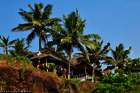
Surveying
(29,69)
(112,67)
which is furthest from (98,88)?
(112,67)

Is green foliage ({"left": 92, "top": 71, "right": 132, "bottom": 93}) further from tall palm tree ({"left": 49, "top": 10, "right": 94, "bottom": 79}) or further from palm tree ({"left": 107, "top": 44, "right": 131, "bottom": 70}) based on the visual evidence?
palm tree ({"left": 107, "top": 44, "right": 131, "bottom": 70})

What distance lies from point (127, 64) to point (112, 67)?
3.13 metres

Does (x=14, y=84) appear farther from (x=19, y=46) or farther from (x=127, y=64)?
(x=127, y=64)

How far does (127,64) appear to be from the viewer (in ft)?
240

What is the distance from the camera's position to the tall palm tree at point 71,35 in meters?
53.6

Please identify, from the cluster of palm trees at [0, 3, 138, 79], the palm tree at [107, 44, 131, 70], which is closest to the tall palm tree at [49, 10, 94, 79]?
Result: the cluster of palm trees at [0, 3, 138, 79]

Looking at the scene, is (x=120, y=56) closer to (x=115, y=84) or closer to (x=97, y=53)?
(x=97, y=53)

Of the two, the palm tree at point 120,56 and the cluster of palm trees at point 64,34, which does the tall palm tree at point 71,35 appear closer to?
the cluster of palm trees at point 64,34

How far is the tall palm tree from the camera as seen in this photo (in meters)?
53.6

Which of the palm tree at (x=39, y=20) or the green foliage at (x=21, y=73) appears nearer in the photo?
the green foliage at (x=21, y=73)

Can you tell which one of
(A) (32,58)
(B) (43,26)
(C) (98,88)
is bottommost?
(C) (98,88)

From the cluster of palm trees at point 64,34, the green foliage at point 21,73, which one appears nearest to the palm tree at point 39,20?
the cluster of palm trees at point 64,34

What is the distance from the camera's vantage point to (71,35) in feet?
176

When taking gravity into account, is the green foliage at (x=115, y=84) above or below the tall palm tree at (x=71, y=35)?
below
